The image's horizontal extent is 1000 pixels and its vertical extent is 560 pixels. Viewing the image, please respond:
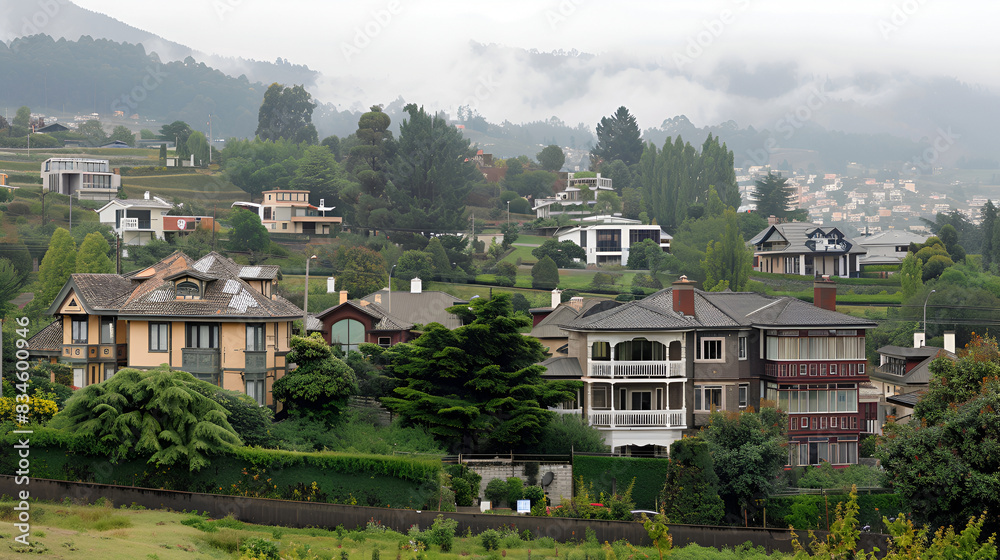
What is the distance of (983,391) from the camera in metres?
34.2

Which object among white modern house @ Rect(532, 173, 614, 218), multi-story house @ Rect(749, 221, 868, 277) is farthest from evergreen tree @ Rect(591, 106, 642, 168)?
multi-story house @ Rect(749, 221, 868, 277)

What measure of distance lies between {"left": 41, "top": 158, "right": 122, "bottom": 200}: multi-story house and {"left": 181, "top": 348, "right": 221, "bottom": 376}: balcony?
8885 cm

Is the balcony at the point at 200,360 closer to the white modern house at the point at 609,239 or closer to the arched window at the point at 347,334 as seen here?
the arched window at the point at 347,334

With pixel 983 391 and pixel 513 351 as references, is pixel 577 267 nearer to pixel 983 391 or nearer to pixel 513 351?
pixel 513 351

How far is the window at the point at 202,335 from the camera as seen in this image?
4244 cm

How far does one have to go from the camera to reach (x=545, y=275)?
101000 millimetres

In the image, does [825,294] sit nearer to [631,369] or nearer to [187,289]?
[631,369]

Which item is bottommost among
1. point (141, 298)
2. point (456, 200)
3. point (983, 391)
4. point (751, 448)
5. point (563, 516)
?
point (563, 516)

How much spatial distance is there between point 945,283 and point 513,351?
60.1 m

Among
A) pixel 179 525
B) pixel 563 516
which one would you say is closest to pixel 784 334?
pixel 563 516

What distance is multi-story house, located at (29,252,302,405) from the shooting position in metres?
42.3

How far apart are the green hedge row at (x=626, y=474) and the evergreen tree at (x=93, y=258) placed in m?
49.9

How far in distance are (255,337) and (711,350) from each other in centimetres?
2375

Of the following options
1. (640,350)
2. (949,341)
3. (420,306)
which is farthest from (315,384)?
(949,341)
